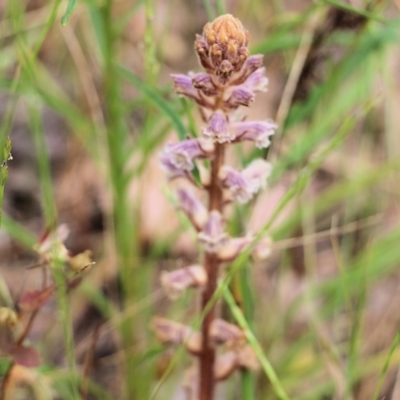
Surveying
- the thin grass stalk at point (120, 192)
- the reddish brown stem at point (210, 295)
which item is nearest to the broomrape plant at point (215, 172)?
the reddish brown stem at point (210, 295)

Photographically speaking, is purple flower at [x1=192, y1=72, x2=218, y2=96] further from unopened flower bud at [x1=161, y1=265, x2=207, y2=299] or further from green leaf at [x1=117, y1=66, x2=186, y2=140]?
unopened flower bud at [x1=161, y1=265, x2=207, y2=299]

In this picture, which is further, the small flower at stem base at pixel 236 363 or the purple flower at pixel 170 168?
the small flower at stem base at pixel 236 363

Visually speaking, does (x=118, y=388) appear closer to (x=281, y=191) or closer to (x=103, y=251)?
(x=103, y=251)

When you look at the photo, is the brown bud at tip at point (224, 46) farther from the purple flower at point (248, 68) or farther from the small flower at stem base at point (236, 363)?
the small flower at stem base at point (236, 363)

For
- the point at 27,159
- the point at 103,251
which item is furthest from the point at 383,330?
the point at 27,159

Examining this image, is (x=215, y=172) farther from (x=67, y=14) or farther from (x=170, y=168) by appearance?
(x=67, y=14)

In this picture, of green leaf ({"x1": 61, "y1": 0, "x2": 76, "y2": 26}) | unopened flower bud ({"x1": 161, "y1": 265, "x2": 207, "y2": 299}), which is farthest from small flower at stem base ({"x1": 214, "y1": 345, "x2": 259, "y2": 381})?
green leaf ({"x1": 61, "y1": 0, "x2": 76, "y2": 26})

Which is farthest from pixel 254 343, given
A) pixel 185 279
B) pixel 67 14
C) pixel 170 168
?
pixel 67 14
